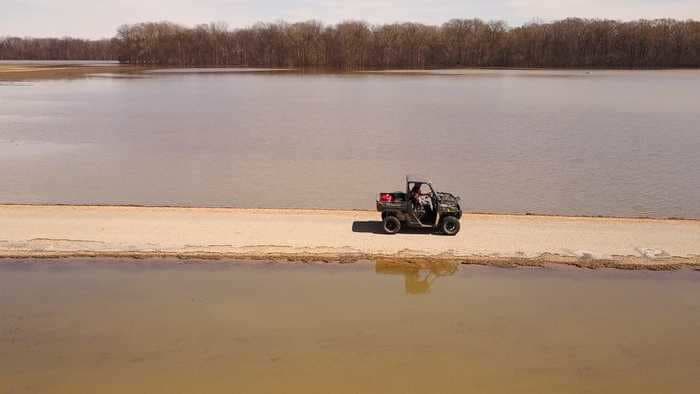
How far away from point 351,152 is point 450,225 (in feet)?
52.1

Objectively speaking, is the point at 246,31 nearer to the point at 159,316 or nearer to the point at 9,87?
the point at 9,87

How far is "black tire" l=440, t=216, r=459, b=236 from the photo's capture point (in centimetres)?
1720

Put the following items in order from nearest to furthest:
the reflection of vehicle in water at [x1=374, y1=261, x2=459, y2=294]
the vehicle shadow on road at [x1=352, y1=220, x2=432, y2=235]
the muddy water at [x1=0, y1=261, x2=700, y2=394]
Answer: the muddy water at [x1=0, y1=261, x2=700, y2=394], the reflection of vehicle in water at [x1=374, y1=261, x2=459, y2=294], the vehicle shadow on road at [x1=352, y1=220, x2=432, y2=235]

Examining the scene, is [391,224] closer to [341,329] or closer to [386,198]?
[386,198]

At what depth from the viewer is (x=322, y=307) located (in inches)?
530

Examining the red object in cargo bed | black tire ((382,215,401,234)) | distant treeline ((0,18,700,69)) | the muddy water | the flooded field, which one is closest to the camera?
the muddy water

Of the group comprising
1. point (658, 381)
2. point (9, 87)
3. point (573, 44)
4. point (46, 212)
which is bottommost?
point (658, 381)

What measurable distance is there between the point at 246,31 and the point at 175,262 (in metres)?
167

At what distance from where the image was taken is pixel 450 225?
56.8ft

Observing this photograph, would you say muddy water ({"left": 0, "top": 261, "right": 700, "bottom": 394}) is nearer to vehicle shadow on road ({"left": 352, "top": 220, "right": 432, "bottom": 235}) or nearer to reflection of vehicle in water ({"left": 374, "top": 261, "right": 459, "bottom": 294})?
reflection of vehicle in water ({"left": 374, "top": 261, "right": 459, "bottom": 294})

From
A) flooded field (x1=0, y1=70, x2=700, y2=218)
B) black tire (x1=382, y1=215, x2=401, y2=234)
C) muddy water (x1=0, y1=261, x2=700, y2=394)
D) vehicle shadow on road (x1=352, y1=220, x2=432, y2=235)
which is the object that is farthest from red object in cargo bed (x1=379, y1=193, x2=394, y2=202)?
flooded field (x1=0, y1=70, x2=700, y2=218)

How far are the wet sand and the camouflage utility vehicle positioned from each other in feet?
1.05

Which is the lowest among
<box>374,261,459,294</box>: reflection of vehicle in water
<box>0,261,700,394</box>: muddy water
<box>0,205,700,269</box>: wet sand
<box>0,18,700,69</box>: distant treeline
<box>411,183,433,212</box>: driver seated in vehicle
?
<box>0,261,700,394</box>: muddy water

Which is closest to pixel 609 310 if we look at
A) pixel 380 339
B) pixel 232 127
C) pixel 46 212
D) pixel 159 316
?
pixel 380 339
